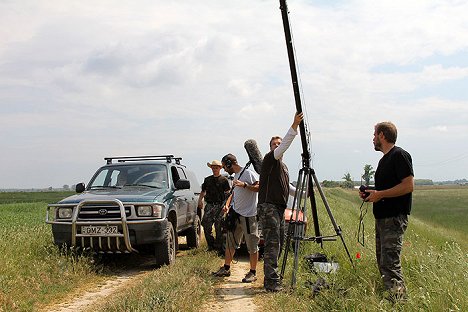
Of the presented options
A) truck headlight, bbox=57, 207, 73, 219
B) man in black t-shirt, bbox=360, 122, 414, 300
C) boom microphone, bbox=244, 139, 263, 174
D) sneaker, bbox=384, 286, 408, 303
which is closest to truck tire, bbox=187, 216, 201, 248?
truck headlight, bbox=57, 207, 73, 219

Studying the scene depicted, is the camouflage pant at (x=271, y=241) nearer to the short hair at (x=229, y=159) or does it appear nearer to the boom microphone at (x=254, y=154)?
the boom microphone at (x=254, y=154)

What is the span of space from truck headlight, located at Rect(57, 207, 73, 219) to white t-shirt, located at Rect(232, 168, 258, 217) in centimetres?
318

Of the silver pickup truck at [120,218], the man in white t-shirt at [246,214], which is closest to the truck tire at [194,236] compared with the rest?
the silver pickup truck at [120,218]

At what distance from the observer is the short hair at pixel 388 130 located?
18.3 ft

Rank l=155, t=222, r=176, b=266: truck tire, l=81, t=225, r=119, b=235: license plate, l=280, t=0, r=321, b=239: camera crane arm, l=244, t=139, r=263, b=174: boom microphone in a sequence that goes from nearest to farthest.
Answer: l=280, t=0, r=321, b=239: camera crane arm
l=244, t=139, r=263, b=174: boom microphone
l=81, t=225, r=119, b=235: license plate
l=155, t=222, r=176, b=266: truck tire

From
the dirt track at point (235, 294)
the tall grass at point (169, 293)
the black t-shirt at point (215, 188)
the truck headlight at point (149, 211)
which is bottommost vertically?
the dirt track at point (235, 294)

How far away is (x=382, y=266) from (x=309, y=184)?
6.76ft

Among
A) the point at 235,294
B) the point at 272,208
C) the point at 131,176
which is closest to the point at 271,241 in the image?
the point at 272,208

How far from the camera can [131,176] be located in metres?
10.5

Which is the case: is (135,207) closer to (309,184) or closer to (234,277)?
(234,277)

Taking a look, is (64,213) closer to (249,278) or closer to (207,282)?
(207,282)

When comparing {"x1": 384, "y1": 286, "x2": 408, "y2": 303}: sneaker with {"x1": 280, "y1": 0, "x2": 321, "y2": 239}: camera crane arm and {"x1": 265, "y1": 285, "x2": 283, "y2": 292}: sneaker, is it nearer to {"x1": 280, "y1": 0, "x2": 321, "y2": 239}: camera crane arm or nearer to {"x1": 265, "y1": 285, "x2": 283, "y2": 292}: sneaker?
{"x1": 265, "y1": 285, "x2": 283, "y2": 292}: sneaker

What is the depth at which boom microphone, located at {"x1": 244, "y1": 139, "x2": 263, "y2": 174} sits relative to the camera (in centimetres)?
768

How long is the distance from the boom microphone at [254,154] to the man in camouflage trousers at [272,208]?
1.84 ft
